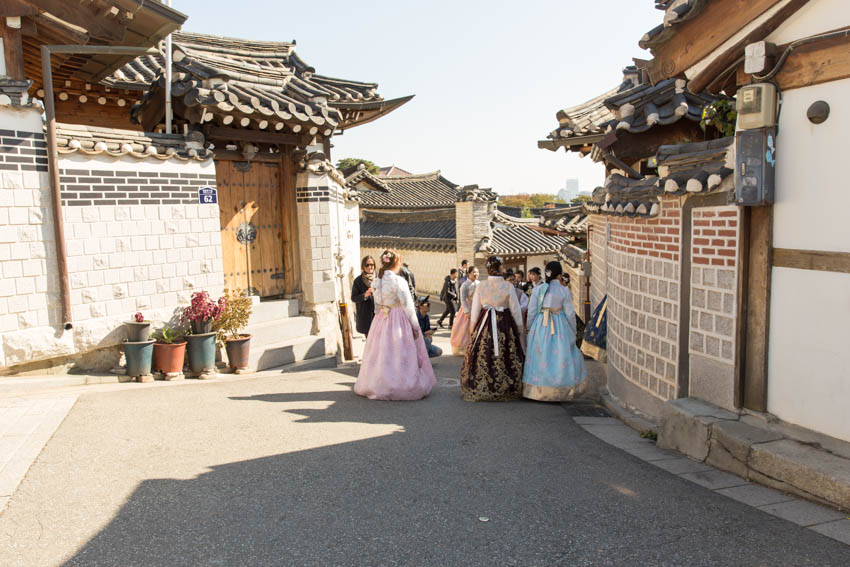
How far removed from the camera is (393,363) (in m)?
7.71

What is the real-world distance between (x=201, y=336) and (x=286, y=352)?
162 cm

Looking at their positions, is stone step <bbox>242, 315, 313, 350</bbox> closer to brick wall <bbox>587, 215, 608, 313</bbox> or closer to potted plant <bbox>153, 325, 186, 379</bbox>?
potted plant <bbox>153, 325, 186, 379</bbox>

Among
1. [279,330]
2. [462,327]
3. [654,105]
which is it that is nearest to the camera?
[654,105]

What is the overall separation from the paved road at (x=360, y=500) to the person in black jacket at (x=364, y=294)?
332cm

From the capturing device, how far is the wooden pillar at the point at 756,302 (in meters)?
4.73

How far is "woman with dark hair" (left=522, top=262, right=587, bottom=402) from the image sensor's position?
24.8 ft

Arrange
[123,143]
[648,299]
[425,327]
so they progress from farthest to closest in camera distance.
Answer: [425,327] < [123,143] < [648,299]

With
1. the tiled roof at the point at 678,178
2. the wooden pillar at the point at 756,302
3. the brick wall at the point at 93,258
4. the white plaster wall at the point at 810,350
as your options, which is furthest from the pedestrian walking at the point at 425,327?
the white plaster wall at the point at 810,350

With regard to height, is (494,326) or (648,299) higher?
(648,299)

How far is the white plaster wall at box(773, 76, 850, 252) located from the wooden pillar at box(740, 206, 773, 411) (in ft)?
0.34

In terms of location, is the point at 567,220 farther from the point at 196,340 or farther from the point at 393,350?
the point at 196,340

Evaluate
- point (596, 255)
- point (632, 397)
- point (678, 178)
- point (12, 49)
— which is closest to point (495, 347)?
point (632, 397)

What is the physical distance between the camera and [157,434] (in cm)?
580

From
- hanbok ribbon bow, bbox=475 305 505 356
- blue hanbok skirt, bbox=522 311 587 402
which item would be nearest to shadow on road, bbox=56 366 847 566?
blue hanbok skirt, bbox=522 311 587 402
